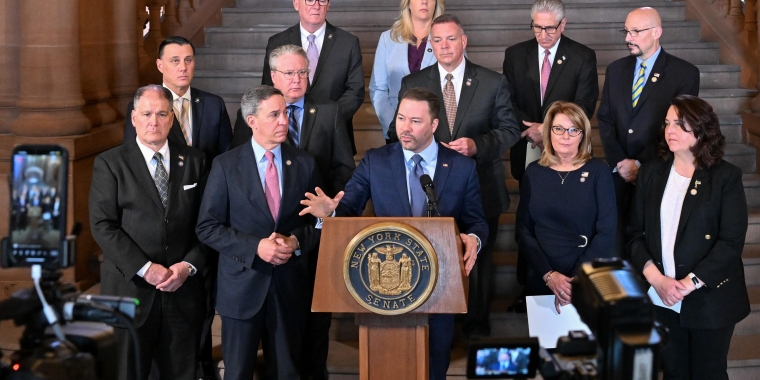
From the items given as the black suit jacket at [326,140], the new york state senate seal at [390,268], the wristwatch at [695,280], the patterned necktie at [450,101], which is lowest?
the wristwatch at [695,280]

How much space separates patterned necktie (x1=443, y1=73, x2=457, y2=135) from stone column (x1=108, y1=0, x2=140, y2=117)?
2631mm

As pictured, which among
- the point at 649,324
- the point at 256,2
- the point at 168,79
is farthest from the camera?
the point at 256,2

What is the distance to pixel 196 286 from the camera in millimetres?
4676

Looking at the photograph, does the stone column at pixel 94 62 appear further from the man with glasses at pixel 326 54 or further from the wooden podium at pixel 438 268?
the wooden podium at pixel 438 268

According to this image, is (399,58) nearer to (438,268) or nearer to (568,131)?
(568,131)

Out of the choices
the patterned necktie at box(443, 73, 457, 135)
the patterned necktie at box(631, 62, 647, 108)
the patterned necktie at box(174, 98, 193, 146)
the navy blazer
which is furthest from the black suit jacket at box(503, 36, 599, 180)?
the patterned necktie at box(174, 98, 193, 146)

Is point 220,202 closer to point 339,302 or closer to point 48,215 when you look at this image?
point 339,302

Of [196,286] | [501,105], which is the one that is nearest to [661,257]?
[501,105]

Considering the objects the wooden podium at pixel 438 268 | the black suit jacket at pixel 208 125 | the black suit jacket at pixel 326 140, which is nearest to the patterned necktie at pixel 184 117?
the black suit jacket at pixel 208 125

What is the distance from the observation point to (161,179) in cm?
455

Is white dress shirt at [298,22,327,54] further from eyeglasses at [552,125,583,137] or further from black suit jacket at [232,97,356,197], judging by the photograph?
eyeglasses at [552,125,583,137]

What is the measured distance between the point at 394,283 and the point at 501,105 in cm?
174

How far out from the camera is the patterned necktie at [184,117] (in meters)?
5.03

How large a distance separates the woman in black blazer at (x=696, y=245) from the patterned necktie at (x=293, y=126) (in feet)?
5.85
